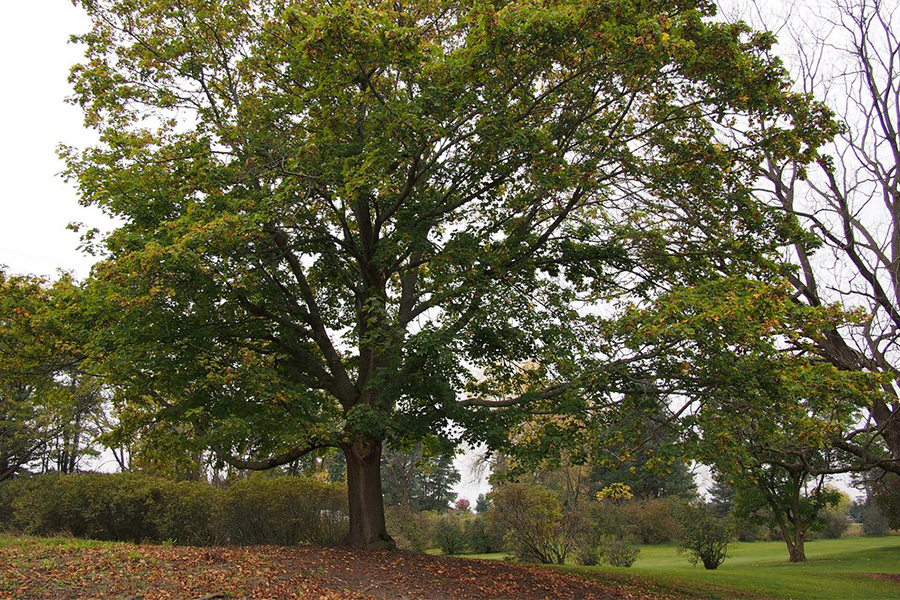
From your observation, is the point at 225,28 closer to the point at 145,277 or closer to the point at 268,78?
the point at 268,78

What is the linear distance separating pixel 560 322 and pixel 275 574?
22.3 feet

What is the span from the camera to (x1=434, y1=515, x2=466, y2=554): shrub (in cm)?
2642

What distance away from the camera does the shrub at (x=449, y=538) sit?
2642cm

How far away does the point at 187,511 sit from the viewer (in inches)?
592

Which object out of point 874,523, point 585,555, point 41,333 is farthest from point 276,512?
point 874,523

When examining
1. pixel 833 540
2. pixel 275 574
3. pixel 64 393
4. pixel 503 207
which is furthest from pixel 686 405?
pixel 833 540

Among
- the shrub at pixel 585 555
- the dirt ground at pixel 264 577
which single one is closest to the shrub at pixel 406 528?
the shrub at pixel 585 555

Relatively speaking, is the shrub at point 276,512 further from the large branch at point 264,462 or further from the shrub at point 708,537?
the shrub at point 708,537

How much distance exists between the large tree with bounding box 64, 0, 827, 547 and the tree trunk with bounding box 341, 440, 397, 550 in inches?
1.8

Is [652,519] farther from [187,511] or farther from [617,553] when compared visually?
[187,511]

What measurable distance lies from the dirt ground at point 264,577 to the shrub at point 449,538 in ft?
49.6

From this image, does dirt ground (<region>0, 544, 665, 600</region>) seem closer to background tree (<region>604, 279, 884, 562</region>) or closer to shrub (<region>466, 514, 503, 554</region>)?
background tree (<region>604, 279, 884, 562</region>)

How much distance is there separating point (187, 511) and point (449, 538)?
14.1 metres

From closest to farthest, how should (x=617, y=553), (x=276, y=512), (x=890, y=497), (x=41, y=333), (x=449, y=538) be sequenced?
(x=41, y=333) → (x=276, y=512) → (x=617, y=553) → (x=449, y=538) → (x=890, y=497)
